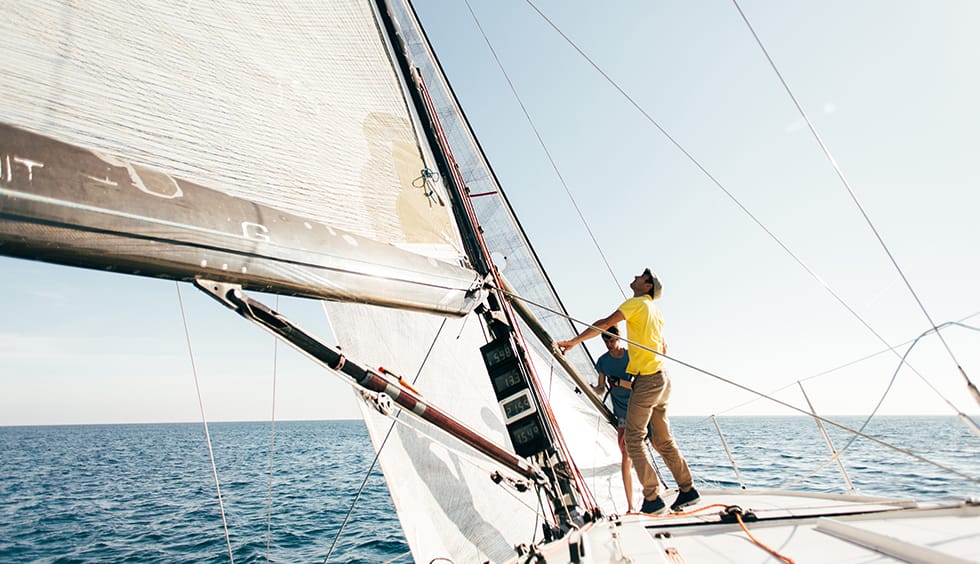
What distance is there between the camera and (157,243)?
93 centimetres

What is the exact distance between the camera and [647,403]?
2.71 metres

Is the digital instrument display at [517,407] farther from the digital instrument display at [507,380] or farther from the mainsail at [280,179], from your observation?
the mainsail at [280,179]

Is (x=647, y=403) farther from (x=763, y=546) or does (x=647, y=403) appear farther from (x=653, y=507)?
(x=763, y=546)

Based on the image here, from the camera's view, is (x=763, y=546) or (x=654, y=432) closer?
A: (x=763, y=546)

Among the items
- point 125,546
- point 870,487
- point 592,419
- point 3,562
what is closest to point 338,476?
point 125,546

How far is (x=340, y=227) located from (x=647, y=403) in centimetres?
222

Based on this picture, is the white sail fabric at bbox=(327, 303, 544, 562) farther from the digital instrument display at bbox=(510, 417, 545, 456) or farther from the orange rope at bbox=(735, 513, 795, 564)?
the orange rope at bbox=(735, 513, 795, 564)

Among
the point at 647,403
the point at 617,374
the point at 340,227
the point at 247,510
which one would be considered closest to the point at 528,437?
the point at 647,403

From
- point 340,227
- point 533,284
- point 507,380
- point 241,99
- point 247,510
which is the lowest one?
point 507,380

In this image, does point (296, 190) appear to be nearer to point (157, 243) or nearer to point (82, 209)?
point (157, 243)

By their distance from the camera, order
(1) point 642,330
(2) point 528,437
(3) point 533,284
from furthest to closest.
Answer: (3) point 533,284 < (1) point 642,330 < (2) point 528,437

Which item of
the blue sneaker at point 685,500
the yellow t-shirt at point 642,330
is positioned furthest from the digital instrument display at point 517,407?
the blue sneaker at point 685,500

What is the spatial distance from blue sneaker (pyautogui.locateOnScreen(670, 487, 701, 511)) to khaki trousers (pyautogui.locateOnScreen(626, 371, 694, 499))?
0.13 ft

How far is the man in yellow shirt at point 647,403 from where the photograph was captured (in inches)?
104
